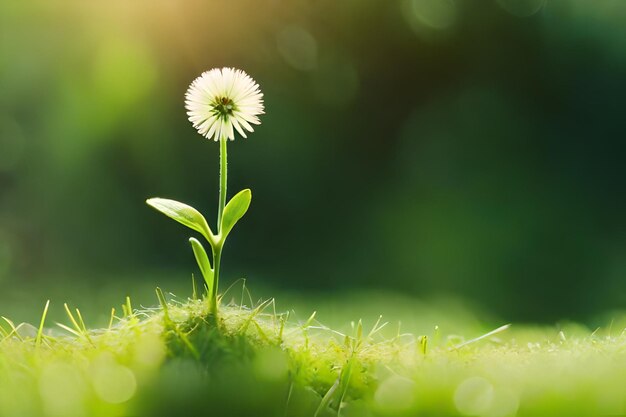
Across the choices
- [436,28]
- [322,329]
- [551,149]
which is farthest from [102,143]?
[322,329]

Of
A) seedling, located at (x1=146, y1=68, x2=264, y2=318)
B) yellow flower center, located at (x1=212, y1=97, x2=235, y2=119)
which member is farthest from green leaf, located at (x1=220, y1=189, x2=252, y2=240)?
yellow flower center, located at (x1=212, y1=97, x2=235, y2=119)

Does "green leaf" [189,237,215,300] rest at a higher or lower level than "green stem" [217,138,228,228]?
lower

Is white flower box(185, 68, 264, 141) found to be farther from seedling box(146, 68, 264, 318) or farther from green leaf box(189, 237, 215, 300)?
green leaf box(189, 237, 215, 300)

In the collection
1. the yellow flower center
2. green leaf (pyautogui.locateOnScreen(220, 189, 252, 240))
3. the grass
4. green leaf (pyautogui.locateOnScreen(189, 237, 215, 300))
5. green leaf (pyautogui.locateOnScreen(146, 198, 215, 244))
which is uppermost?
the yellow flower center

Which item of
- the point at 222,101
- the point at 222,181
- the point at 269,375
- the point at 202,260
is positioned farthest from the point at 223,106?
the point at 269,375

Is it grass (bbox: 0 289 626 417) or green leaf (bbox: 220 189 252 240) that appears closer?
grass (bbox: 0 289 626 417)

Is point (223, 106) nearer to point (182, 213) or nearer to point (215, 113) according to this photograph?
point (215, 113)

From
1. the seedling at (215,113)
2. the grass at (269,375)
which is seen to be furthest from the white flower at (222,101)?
the grass at (269,375)

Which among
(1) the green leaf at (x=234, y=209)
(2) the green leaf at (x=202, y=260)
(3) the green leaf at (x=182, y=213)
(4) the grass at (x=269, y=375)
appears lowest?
(4) the grass at (x=269, y=375)

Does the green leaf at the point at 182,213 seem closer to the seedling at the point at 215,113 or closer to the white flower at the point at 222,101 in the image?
the seedling at the point at 215,113
